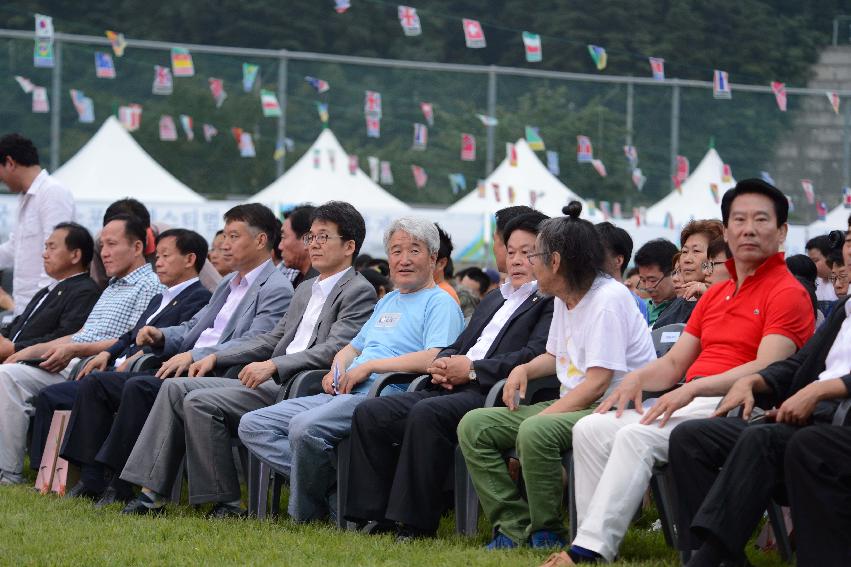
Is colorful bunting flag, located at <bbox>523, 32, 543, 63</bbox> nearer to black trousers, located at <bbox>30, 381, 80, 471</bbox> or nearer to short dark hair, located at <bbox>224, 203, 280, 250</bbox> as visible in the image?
short dark hair, located at <bbox>224, 203, 280, 250</bbox>

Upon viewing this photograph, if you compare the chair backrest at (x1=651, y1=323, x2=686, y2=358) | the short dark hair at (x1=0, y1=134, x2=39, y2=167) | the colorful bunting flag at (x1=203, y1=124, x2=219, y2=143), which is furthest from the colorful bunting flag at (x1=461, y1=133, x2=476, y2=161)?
the chair backrest at (x1=651, y1=323, x2=686, y2=358)

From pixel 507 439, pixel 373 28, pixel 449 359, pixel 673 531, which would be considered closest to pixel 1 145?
pixel 449 359

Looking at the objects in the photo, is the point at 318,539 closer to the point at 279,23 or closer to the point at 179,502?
the point at 179,502

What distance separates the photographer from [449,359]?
16.2 feet

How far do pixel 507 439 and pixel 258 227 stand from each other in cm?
236

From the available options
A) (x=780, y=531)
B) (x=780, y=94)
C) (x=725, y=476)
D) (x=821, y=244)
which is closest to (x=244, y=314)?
(x=780, y=531)

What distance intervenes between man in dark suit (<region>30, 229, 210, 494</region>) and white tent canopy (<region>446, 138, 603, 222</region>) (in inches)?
349

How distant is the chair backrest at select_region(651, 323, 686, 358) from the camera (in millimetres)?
5297

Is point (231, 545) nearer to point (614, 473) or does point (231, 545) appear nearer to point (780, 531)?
point (614, 473)

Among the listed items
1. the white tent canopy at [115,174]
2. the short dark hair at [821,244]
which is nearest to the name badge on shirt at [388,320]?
the short dark hair at [821,244]

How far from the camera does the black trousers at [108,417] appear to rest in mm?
5801

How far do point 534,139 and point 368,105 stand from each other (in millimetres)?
2578

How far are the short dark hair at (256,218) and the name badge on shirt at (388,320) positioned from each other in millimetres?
1135

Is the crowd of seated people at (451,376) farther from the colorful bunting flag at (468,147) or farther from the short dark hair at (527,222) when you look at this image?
the colorful bunting flag at (468,147)
